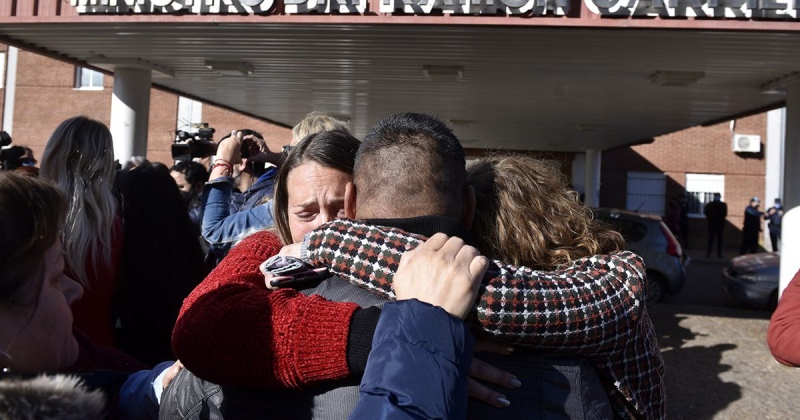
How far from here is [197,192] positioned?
5.93 m

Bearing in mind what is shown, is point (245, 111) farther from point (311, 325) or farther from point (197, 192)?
point (311, 325)

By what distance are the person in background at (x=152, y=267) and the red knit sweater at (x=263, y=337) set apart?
1934 mm

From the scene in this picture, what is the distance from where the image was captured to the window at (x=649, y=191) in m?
27.3

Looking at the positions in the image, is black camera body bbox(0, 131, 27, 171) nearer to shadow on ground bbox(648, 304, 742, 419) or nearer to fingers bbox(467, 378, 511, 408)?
fingers bbox(467, 378, 511, 408)

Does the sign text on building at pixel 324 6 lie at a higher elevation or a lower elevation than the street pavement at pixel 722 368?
higher

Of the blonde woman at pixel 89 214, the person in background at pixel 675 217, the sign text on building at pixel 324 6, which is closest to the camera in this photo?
the blonde woman at pixel 89 214

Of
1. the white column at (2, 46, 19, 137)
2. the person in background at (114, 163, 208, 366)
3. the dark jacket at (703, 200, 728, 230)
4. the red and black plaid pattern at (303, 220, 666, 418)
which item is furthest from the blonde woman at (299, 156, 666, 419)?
the white column at (2, 46, 19, 137)

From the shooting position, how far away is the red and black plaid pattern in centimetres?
135

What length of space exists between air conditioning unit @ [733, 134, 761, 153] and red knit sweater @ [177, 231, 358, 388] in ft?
92.7

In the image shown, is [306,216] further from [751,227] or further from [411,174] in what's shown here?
[751,227]

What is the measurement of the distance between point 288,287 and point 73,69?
2733 cm

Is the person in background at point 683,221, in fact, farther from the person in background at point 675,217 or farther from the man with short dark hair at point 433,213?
the man with short dark hair at point 433,213

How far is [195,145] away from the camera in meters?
5.23

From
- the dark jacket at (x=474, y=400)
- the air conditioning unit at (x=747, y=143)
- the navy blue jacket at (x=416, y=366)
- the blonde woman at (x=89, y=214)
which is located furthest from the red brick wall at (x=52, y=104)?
the navy blue jacket at (x=416, y=366)
